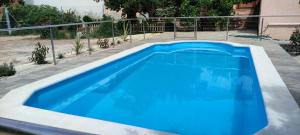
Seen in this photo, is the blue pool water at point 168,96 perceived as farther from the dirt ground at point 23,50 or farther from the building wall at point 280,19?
the building wall at point 280,19

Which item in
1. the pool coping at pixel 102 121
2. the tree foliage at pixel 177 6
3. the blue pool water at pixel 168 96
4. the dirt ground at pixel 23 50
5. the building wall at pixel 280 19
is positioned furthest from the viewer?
the tree foliage at pixel 177 6

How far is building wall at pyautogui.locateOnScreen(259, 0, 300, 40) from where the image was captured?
37.0 ft

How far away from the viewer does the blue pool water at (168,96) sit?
13.9 ft

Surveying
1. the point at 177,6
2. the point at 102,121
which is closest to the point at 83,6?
the point at 177,6

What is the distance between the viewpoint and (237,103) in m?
4.97

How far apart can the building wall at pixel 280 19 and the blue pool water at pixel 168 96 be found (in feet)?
13.9

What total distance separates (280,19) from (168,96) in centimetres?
826

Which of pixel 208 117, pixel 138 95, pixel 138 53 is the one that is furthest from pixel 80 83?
pixel 138 53

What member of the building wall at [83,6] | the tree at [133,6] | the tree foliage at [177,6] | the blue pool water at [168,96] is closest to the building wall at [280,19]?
the tree foliage at [177,6]

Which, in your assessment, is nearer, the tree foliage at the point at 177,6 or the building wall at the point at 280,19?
the building wall at the point at 280,19

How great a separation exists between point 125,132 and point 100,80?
Result: 3.45 m

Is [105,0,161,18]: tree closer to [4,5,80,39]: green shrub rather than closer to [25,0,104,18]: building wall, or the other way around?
[4,5,80,39]: green shrub

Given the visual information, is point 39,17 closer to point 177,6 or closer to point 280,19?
point 177,6

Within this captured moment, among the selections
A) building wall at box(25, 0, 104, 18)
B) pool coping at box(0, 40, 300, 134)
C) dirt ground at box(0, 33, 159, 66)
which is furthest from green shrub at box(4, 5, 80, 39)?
pool coping at box(0, 40, 300, 134)
